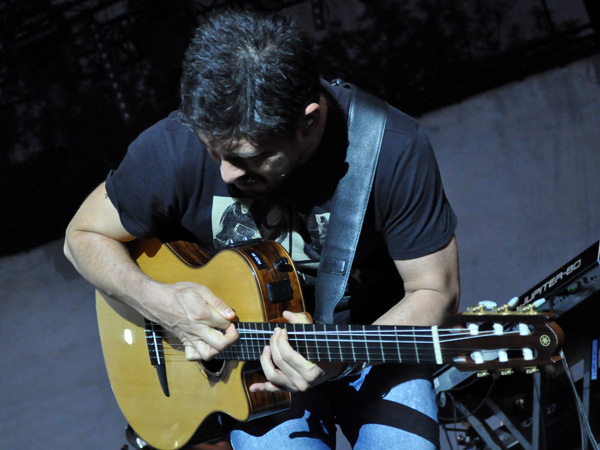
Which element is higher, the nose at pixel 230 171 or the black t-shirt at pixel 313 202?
the nose at pixel 230 171

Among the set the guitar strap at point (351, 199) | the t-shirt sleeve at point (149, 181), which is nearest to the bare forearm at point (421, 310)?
the guitar strap at point (351, 199)

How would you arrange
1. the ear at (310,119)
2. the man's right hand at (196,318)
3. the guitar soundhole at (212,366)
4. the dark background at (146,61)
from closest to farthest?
the ear at (310,119) → the man's right hand at (196,318) → the guitar soundhole at (212,366) → the dark background at (146,61)

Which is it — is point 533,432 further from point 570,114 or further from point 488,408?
point 570,114

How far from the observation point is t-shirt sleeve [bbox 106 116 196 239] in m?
1.91

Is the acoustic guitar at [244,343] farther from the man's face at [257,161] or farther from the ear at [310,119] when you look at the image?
the ear at [310,119]

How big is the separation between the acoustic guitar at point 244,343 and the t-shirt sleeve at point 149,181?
184 mm

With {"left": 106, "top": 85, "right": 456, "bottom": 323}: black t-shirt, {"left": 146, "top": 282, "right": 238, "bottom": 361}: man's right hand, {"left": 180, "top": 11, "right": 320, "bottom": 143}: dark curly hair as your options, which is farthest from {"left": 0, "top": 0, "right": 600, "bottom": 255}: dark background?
{"left": 180, "top": 11, "right": 320, "bottom": 143}: dark curly hair

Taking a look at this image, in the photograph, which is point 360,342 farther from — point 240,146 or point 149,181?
point 149,181

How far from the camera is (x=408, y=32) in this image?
14.2 ft

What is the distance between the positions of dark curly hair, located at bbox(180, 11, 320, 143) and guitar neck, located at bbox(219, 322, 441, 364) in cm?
45

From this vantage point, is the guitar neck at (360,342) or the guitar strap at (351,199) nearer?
the guitar neck at (360,342)

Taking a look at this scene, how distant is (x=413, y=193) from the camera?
5.83 ft

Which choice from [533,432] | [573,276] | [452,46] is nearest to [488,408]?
[533,432]

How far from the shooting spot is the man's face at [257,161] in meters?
1.64
